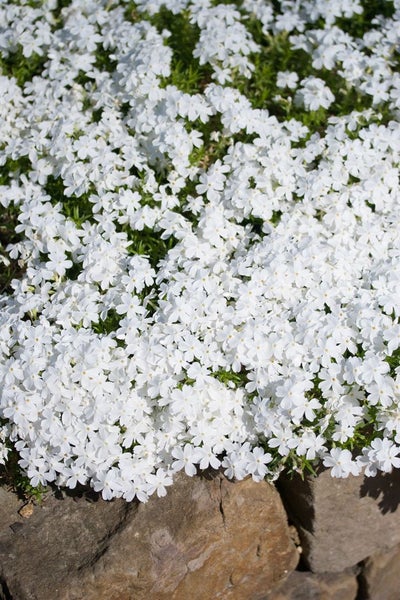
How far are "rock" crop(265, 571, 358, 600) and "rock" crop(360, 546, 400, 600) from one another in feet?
0.22

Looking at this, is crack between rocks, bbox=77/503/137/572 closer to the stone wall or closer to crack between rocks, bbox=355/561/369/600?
the stone wall

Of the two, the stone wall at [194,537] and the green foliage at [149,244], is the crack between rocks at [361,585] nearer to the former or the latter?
the stone wall at [194,537]

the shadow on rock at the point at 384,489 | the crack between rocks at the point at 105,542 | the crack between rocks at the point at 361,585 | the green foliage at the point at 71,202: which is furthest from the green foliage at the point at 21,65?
the crack between rocks at the point at 361,585

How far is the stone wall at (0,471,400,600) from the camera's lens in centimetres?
327

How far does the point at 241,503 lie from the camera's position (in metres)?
3.47

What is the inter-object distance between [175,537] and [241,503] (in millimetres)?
345

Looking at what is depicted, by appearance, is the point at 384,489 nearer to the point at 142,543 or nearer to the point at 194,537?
the point at 194,537

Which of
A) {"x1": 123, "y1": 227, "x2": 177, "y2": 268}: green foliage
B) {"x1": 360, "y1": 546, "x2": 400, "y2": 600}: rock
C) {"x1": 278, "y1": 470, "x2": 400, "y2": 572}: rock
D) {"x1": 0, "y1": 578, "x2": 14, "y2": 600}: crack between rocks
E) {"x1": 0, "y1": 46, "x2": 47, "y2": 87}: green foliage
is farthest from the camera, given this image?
{"x1": 0, "y1": 46, "x2": 47, "y2": 87}: green foliage

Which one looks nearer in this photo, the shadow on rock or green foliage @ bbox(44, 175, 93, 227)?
the shadow on rock

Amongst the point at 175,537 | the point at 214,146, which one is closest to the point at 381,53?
the point at 214,146

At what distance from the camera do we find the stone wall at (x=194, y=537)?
327 centimetres

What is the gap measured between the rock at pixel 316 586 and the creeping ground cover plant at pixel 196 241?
0.84 m

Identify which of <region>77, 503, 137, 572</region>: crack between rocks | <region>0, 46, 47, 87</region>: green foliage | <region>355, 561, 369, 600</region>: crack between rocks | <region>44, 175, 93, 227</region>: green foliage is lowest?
<region>355, 561, 369, 600</region>: crack between rocks

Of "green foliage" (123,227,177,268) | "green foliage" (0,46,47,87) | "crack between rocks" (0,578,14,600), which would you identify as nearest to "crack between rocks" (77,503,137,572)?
"crack between rocks" (0,578,14,600)
